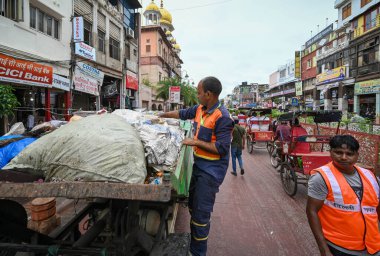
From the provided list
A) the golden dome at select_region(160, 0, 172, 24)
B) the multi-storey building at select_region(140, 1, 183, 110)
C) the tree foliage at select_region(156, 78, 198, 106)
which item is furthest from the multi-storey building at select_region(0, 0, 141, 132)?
the golden dome at select_region(160, 0, 172, 24)

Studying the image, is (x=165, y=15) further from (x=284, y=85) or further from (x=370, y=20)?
(x=370, y=20)

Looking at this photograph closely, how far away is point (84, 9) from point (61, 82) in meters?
5.80

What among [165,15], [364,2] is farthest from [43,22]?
[165,15]

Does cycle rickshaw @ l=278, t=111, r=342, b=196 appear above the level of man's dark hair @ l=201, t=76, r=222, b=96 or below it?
below

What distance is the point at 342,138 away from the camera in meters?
1.97

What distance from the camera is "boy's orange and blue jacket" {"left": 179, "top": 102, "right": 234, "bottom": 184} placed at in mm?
2436

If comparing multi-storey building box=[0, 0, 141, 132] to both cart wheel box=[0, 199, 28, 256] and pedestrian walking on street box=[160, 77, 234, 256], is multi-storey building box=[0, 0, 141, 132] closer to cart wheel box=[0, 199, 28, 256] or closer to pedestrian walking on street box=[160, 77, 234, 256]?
cart wheel box=[0, 199, 28, 256]

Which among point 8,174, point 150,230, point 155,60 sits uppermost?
point 155,60

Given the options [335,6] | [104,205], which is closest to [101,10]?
[104,205]

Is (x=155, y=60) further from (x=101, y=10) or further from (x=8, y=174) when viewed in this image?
(x=8, y=174)

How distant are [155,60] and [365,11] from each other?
1033 inches

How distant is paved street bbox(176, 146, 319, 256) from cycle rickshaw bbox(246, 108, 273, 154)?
16.5ft

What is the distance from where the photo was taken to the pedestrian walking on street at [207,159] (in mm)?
2439

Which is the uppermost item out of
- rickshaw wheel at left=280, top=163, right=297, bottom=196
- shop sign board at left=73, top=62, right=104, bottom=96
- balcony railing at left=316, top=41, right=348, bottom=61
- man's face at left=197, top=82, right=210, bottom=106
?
balcony railing at left=316, top=41, right=348, bottom=61
